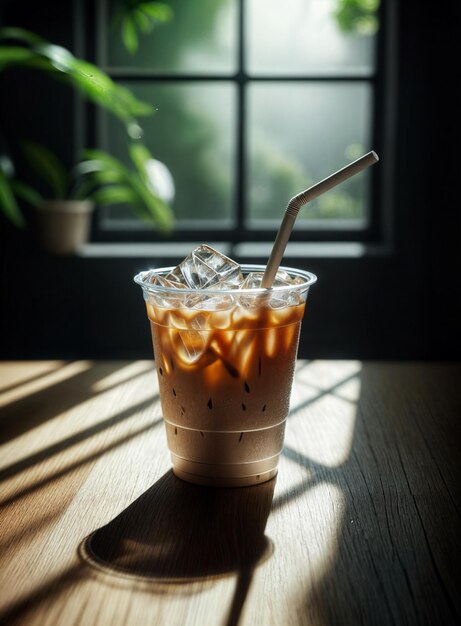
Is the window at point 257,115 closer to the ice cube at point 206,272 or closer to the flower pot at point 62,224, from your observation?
the flower pot at point 62,224

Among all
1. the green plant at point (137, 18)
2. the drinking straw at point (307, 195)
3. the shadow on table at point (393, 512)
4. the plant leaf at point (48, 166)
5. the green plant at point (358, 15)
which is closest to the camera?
the shadow on table at point (393, 512)

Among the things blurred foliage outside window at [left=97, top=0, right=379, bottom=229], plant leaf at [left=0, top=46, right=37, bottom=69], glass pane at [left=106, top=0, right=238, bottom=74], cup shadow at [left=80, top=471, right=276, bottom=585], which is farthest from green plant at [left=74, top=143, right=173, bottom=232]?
cup shadow at [left=80, top=471, right=276, bottom=585]

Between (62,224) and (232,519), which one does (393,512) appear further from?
(62,224)

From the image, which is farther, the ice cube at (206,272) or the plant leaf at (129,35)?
the plant leaf at (129,35)

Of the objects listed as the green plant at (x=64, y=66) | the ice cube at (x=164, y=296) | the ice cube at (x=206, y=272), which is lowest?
the ice cube at (x=164, y=296)

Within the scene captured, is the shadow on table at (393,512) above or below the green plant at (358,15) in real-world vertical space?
below

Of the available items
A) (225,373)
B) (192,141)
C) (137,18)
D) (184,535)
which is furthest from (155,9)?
(184,535)

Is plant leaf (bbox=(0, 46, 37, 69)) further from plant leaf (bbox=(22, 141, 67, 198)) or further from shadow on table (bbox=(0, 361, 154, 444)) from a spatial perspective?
shadow on table (bbox=(0, 361, 154, 444))

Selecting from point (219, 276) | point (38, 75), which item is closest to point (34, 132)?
point (38, 75)

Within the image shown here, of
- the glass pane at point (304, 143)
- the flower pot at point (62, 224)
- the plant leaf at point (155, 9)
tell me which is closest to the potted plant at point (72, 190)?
the flower pot at point (62, 224)
